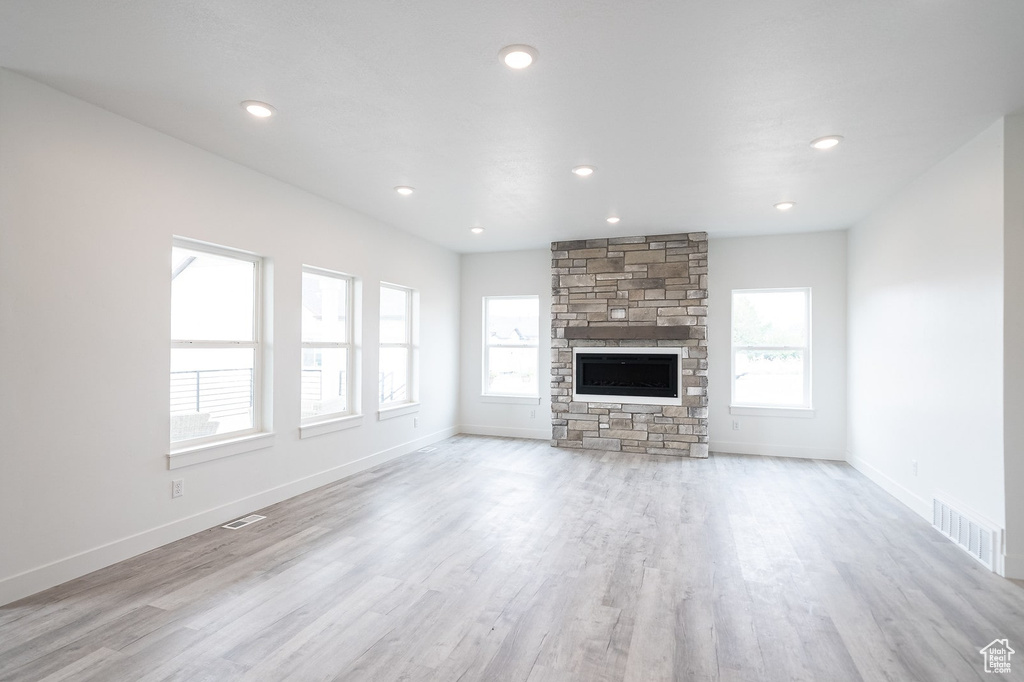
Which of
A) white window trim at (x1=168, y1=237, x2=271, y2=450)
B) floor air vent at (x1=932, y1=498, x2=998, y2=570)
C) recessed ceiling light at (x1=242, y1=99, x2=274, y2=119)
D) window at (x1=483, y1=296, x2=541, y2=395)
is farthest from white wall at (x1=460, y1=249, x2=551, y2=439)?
recessed ceiling light at (x1=242, y1=99, x2=274, y2=119)

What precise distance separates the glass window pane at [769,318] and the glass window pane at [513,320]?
2.55 m

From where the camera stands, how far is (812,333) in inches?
235

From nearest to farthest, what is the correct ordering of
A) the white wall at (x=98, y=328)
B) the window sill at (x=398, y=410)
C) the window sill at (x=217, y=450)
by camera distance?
the white wall at (x=98, y=328) → the window sill at (x=217, y=450) → the window sill at (x=398, y=410)

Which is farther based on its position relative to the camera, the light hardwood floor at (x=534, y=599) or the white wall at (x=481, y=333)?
the white wall at (x=481, y=333)

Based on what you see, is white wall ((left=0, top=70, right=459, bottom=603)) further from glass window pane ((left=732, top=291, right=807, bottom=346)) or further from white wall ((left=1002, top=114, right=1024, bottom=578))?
glass window pane ((left=732, top=291, right=807, bottom=346))

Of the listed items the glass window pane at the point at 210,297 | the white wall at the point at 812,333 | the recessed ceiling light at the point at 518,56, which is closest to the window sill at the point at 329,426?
the glass window pane at the point at 210,297

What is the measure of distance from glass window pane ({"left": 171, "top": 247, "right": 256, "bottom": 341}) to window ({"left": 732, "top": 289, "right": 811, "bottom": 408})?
5.30 m

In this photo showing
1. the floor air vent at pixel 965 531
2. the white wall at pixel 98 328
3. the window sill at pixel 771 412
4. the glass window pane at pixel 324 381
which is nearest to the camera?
the white wall at pixel 98 328

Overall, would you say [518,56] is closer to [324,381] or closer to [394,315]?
[324,381]

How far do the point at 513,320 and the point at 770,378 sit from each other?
11.0ft

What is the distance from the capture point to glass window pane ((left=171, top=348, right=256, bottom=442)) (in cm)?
354

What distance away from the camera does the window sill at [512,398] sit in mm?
7094

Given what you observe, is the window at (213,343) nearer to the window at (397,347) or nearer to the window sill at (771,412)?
the window at (397,347)

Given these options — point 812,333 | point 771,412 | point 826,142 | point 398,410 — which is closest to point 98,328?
point 398,410
